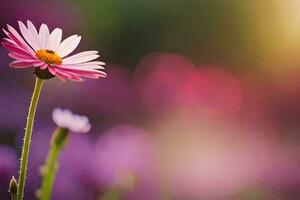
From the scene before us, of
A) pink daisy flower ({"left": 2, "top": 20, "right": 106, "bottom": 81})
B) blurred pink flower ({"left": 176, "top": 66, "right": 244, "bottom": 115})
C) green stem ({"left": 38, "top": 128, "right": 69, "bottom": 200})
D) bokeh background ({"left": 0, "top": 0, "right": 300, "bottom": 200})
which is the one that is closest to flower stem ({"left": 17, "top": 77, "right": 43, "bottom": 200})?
pink daisy flower ({"left": 2, "top": 20, "right": 106, "bottom": 81})

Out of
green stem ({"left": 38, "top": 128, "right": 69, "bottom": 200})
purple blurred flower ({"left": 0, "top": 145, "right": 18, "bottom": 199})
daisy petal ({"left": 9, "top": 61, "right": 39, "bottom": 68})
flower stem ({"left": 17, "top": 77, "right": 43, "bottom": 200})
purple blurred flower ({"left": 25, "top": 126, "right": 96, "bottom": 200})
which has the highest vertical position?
purple blurred flower ({"left": 25, "top": 126, "right": 96, "bottom": 200})

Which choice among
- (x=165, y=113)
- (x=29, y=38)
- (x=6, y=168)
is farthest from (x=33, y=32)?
(x=165, y=113)

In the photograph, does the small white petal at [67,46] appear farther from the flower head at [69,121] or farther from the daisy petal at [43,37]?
the flower head at [69,121]

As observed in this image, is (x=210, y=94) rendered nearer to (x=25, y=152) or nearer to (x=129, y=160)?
(x=129, y=160)

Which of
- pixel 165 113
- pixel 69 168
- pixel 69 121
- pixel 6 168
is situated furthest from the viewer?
pixel 165 113

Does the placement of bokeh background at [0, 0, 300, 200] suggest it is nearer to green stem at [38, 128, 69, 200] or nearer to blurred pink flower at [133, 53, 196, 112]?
blurred pink flower at [133, 53, 196, 112]

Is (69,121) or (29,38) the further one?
(69,121)
